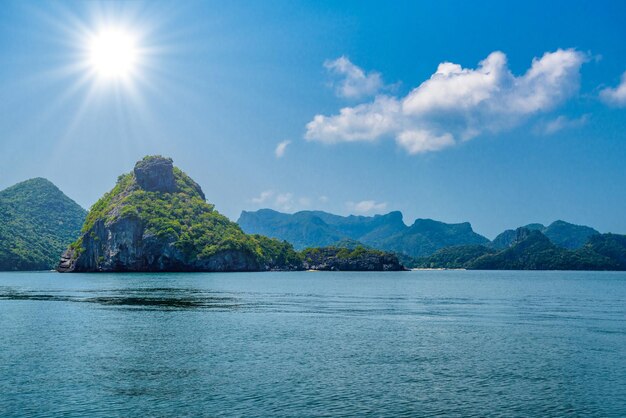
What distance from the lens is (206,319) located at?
3145 inches

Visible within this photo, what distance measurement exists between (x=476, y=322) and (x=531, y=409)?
4445cm

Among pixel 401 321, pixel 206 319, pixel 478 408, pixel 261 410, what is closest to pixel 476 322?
pixel 401 321

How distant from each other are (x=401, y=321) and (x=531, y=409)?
44.0m

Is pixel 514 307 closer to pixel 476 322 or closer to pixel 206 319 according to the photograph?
pixel 476 322

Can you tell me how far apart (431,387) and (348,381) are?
6278 millimetres

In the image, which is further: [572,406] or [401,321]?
[401,321]

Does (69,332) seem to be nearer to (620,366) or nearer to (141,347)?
(141,347)

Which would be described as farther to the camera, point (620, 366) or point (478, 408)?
point (620, 366)

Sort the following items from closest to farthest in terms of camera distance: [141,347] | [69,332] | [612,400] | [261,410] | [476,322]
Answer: [261,410] < [612,400] < [141,347] < [69,332] < [476,322]

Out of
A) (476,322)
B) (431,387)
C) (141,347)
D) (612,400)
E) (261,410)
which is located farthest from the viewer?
(476,322)

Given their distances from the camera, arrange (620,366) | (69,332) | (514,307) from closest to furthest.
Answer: (620,366)
(69,332)
(514,307)

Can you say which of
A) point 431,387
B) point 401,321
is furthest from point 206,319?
point 431,387

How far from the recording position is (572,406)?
34438mm

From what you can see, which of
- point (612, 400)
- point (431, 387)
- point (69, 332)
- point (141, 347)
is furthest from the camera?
point (69, 332)
